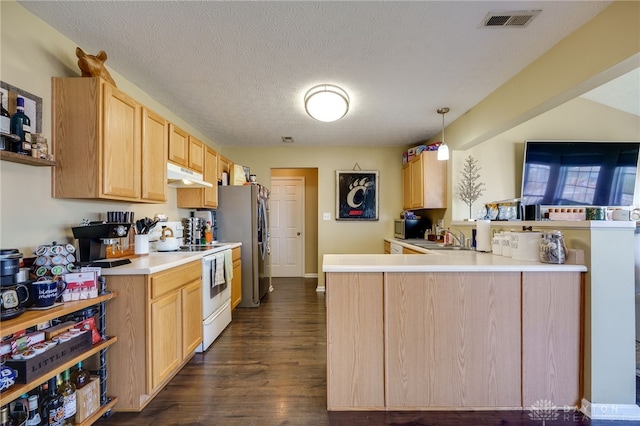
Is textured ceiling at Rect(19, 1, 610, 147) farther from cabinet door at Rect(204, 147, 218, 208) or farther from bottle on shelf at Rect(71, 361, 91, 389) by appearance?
bottle on shelf at Rect(71, 361, 91, 389)

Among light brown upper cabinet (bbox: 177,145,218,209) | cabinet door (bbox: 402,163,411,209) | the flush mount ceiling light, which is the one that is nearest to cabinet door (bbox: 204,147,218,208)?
light brown upper cabinet (bbox: 177,145,218,209)

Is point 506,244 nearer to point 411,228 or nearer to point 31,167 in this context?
point 411,228

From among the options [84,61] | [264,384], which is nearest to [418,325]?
[264,384]

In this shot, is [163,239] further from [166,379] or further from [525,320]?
[525,320]

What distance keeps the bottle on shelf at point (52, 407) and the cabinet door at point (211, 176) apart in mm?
2288

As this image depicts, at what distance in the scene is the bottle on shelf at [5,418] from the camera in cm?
125

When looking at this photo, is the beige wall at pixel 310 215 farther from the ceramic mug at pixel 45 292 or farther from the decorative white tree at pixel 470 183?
the ceramic mug at pixel 45 292

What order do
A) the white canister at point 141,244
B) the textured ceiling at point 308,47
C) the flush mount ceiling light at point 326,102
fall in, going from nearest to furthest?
the textured ceiling at point 308,47 < the white canister at point 141,244 < the flush mount ceiling light at point 326,102

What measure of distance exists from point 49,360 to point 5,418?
27 centimetres

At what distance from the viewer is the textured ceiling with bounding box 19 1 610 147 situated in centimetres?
164

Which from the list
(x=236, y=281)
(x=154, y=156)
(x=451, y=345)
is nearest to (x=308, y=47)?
(x=154, y=156)

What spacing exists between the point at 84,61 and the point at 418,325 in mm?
2687

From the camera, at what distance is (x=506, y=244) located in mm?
2184

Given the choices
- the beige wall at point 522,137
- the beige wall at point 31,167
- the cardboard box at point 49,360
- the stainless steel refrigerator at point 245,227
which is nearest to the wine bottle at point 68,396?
the cardboard box at point 49,360
